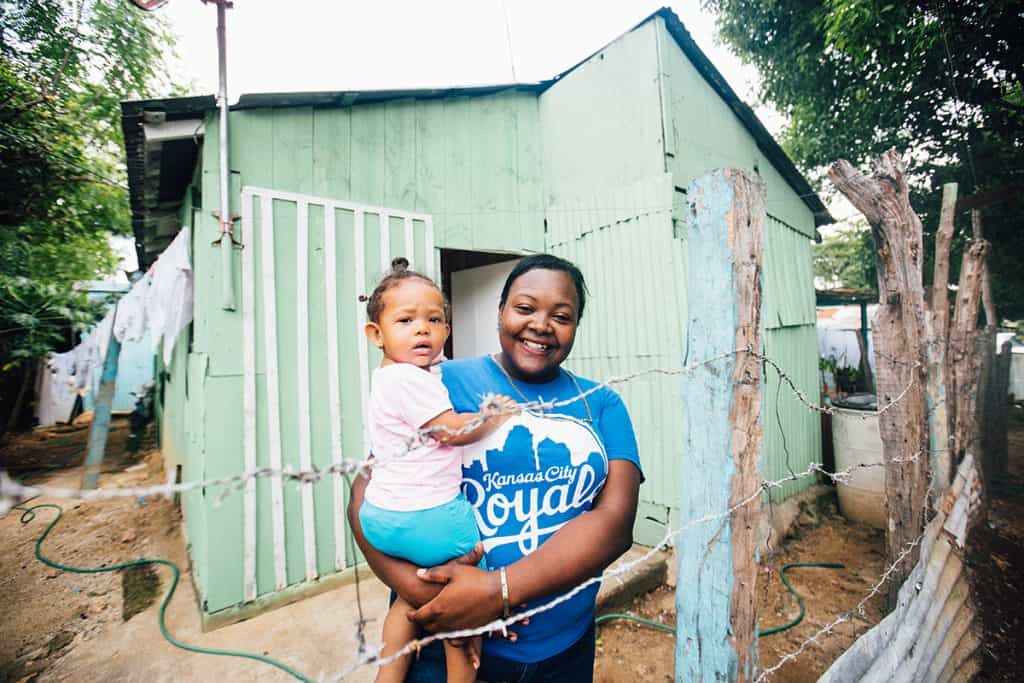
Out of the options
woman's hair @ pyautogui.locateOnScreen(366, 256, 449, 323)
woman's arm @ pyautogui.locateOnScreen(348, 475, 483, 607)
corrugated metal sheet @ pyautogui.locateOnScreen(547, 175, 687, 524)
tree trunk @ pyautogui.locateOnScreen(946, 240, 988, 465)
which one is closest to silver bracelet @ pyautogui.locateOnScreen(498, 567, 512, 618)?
woman's arm @ pyautogui.locateOnScreen(348, 475, 483, 607)

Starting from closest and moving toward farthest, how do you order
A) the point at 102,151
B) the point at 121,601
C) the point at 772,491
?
1. the point at 121,601
2. the point at 772,491
3. the point at 102,151

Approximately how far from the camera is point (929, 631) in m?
1.88

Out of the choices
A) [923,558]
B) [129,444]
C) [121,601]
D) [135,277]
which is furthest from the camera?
[129,444]

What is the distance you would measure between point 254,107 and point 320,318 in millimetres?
1712

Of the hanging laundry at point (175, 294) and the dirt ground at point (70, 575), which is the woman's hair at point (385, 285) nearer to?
the hanging laundry at point (175, 294)

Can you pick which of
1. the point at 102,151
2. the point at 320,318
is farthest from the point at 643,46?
the point at 102,151

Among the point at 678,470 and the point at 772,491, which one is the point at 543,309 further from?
the point at 772,491

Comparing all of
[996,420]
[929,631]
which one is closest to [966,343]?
[996,420]

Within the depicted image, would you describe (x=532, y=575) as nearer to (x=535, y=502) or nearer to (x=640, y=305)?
(x=535, y=502)

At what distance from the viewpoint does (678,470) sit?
3.89 m

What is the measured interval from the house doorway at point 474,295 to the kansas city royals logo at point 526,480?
11.5 ft

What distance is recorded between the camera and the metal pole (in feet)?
10.1

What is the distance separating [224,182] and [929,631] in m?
4.74

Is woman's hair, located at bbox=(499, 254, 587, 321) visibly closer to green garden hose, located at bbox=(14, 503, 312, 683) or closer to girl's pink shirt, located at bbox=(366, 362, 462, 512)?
girl's pink shirt, located at bbox=(366, 362, 462, 512)
